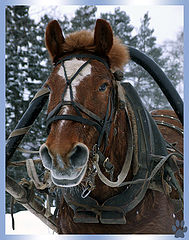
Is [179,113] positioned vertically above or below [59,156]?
above

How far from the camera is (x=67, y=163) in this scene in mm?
1350

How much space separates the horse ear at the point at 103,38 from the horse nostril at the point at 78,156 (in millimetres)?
763

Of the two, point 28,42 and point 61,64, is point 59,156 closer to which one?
point 61,64

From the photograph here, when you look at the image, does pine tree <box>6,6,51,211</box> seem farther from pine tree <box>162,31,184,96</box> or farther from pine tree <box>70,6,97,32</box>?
pine tree <box>162,31,184,96</box>

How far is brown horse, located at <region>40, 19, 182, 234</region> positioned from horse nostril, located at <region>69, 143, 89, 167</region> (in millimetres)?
68

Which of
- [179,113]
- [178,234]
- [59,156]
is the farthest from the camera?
[179,113]

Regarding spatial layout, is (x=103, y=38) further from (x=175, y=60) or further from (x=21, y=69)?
(x=175, y=60)

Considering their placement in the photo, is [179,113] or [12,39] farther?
[12,39]

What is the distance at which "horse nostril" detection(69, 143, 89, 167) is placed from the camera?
1.37 meters

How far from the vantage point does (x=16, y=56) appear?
26.5 ft

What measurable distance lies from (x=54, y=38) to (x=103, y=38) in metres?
0.35

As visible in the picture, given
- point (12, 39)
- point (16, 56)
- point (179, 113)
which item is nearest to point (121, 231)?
point (179, 113)

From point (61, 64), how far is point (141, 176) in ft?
3.06

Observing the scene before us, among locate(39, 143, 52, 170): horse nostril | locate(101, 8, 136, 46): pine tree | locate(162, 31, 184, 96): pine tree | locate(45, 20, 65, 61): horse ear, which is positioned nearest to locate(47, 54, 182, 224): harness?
locate(45, 20, 65, 61): horse ear
